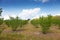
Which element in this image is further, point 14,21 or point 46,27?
point 14,21

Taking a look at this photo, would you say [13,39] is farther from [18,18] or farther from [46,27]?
[18,18]

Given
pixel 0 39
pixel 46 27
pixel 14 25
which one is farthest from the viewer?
pixel 14 25

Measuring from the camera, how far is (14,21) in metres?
32.8

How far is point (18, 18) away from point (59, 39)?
13.3 m

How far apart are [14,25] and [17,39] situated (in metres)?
12.6

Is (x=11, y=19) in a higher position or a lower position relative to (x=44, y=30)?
higher

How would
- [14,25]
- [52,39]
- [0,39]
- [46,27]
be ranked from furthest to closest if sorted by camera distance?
[14,25], [46,27], [52,39], [0,39]

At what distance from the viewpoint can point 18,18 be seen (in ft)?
108

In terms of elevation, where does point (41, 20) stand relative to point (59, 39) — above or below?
above

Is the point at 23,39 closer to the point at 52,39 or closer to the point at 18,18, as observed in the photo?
the point at 52,39

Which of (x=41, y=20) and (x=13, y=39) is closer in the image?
(x=13, y=39)

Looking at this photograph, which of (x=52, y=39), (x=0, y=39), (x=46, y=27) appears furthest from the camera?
(x=46, y=27)

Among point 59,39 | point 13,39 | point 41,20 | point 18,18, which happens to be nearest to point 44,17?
point 41,20

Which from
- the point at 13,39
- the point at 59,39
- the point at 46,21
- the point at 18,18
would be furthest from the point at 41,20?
the point at 13,39
